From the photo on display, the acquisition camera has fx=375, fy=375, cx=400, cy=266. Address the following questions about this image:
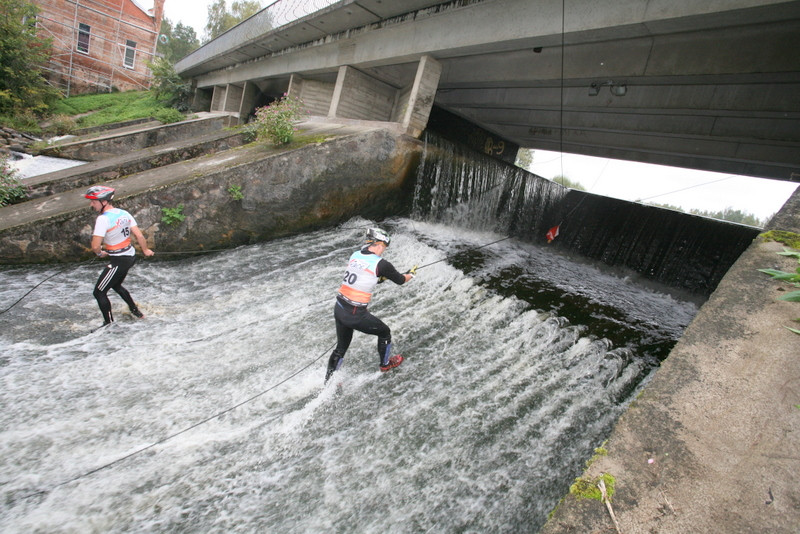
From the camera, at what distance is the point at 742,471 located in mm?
1914

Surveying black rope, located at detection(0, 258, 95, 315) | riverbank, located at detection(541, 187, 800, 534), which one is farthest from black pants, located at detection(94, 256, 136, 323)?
riverbank, located at detection(541, 187, 800, 534)

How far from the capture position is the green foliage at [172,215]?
666 cm

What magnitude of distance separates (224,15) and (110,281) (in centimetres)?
5120

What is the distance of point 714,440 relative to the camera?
208cm

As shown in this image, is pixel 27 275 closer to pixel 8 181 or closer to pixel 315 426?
pixel 8 181

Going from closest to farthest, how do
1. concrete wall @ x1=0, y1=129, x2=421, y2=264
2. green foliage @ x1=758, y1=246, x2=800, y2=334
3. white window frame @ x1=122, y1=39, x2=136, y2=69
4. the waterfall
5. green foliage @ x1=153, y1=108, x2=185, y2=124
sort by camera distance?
green foliage @ x1=758, y1=246, x2=800, y2=334, concrete wall @ x1=0, y1=129, x2=421, y2=264, the waterfall, green foliage @ x1=153, y1=108, x2=185, y2=124, white window frame @ x1=122, y1=39, x2=136, y2=69

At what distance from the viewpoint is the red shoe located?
4.48 m

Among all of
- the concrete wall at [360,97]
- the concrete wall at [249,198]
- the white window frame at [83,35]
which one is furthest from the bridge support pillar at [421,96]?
the white window frame at [83,35]

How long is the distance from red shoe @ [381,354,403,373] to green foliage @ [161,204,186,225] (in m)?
4.87

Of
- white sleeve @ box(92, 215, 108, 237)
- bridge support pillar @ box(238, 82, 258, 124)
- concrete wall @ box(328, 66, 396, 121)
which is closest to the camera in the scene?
white sleeve @ box(92, 215, 108, 237)

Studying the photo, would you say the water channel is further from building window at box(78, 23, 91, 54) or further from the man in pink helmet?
building window at box(78, 23, 91, 54)

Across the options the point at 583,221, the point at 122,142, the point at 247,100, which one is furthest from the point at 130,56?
the point at 583,221

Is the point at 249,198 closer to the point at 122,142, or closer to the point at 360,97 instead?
the point at 360,97

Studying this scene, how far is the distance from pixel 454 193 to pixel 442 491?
320 inches
